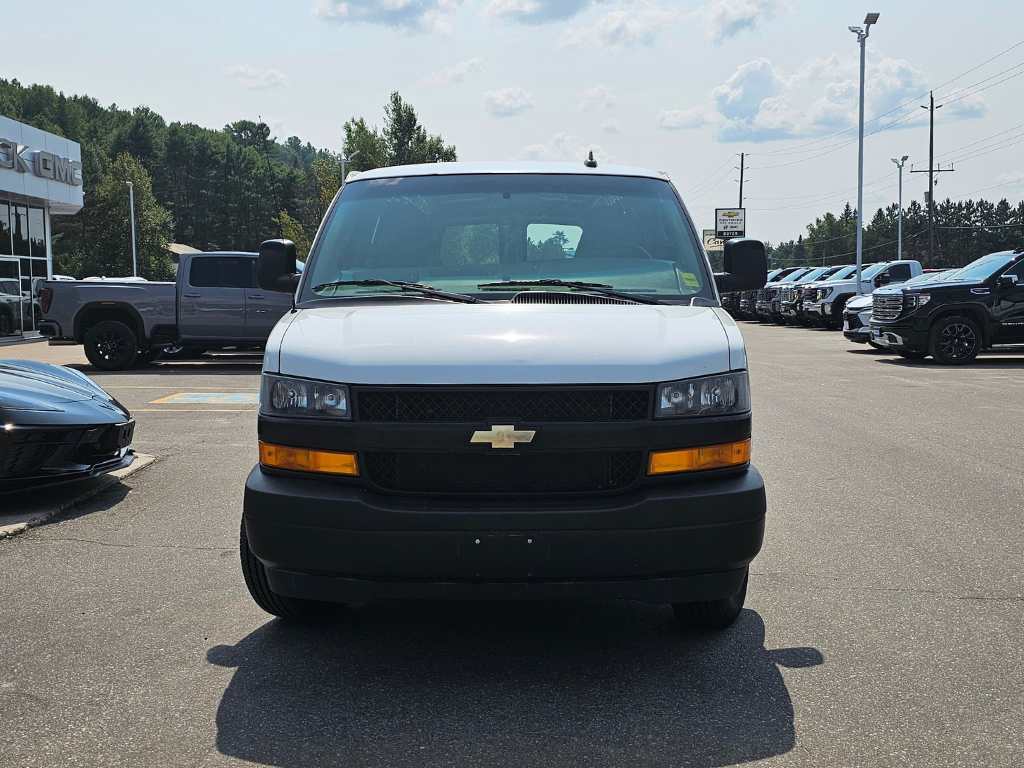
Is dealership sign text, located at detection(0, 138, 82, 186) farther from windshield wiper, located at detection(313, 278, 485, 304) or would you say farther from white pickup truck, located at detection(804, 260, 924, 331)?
windshield wiper, located at detection(313, 278, 485, 304)

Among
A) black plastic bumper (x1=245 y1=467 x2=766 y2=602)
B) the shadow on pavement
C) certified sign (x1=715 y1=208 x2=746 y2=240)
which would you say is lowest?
the shadow on pavement

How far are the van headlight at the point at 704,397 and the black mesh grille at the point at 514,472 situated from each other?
19cm

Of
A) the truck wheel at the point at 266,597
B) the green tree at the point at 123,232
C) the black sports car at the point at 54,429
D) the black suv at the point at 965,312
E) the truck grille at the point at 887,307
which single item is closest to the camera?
the truck wheel at the point at 266,597

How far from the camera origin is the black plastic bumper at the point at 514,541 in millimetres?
3447

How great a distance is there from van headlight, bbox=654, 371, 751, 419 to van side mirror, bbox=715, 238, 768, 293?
4.67 feet

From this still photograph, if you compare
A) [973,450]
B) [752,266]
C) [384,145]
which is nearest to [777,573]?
[752,266]

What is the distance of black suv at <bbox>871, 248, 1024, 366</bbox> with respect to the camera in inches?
690

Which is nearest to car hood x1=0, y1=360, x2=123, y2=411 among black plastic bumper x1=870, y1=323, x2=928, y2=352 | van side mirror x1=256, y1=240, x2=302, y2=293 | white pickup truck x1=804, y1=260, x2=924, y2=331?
van side mirror x1=256, y1=240, x2=302, y2=293

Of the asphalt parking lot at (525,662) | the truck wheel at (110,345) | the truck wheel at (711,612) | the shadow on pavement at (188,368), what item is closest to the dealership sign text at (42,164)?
the shadow on pavement at (188,368)

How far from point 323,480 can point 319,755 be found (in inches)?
35.7

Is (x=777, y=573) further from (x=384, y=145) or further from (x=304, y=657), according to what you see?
(x=384, y=145)

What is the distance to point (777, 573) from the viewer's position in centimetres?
510

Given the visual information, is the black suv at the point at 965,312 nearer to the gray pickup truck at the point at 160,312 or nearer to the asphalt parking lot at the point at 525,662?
the gray pickup truck at the point at 160,312

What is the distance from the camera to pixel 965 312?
17.8 metres
